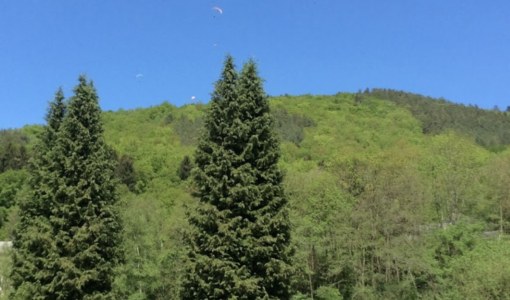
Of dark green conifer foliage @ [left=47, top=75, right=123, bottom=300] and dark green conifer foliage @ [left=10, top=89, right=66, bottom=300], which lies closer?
dark green conifer foliage @ [left=47, top=75, right=123, bottom=300]

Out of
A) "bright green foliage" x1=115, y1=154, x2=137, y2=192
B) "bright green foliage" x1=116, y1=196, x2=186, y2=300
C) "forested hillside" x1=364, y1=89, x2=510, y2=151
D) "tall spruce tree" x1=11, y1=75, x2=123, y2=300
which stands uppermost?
"forested hillside" x1=364, y1=89, x2=510, y2=151

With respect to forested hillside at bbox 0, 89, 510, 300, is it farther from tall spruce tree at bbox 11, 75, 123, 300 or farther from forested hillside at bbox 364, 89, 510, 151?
forested hillside at bbox 364, 89, 510, 151

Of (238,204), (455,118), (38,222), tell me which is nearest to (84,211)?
(38,222)

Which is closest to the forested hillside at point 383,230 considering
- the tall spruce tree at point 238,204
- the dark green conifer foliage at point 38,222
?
the tall spruce tree at point 238,204

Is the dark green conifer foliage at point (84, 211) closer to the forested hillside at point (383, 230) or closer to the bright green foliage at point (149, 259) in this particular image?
the forested hillside at point (383, 230)

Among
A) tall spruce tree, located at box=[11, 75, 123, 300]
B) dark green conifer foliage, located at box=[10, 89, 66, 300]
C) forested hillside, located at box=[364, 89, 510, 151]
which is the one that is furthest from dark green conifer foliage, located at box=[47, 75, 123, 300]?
forested hillside, located at box=[364, 89, 510, 151]

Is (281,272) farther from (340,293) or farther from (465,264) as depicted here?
(340,293)

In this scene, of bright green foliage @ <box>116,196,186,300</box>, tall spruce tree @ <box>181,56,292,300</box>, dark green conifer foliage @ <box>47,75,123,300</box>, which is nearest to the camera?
tall spruce tree @ <box>181,56,292,300</box>

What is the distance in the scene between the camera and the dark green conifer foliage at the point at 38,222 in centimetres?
1619

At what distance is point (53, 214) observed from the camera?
17312mm

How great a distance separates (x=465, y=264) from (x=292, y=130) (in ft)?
200

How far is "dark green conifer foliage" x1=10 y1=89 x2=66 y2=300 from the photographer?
1619 cm

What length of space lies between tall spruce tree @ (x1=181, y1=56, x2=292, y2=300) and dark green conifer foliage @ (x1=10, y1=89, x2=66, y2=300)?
578 centimetres

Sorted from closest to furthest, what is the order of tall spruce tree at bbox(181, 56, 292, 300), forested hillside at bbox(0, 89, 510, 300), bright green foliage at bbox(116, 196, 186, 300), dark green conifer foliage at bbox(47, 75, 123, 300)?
1. tall spruce tree at bbox(181, 56, 292, 300)
2. dark green conifer foliage at bbox(47, 75, 123, 300)
3. forested hillside at bbox(0, 89, 510, 300)
4. bright green foliage at bbox(116, 196, 186, 300)
